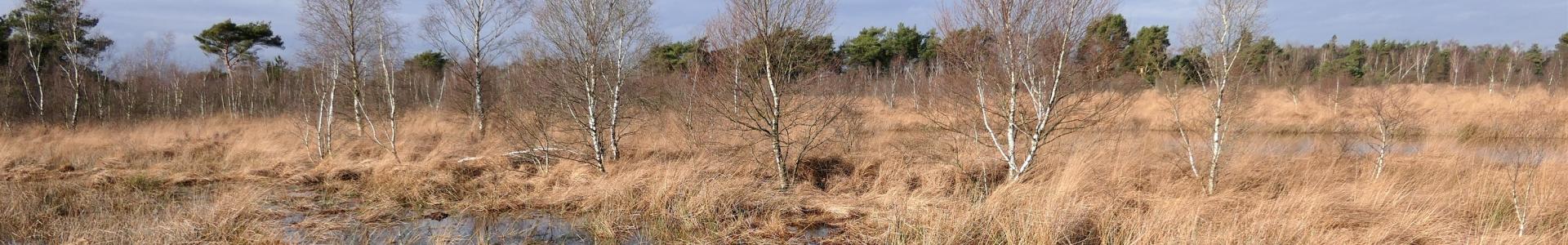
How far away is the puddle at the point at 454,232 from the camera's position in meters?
6.05

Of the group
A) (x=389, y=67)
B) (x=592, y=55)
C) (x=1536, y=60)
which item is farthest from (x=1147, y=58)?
(x=1536, y=60)

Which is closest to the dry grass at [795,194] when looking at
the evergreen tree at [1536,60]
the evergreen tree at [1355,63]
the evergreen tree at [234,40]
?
the evergreen tree at [234,40]

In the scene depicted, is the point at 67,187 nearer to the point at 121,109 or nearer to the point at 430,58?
the point at 121,109

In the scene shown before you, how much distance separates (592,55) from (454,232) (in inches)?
135

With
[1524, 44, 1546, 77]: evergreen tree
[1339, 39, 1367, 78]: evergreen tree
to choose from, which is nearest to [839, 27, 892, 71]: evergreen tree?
[1339, 39, 1367, 78]: evergreen tree

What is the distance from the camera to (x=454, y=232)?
6281 millimetres

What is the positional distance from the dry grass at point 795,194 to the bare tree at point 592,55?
699 mm

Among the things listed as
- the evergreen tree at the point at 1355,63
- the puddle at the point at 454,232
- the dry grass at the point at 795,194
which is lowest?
the puddle at the point at 454,232

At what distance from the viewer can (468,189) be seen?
8758mm

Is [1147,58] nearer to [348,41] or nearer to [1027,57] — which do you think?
[1027,57]

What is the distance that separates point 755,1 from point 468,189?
434 centimetres

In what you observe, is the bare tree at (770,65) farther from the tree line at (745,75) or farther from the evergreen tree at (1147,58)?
the evergreen tree at (1147,58)

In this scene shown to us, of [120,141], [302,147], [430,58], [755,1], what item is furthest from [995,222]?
[430,58]

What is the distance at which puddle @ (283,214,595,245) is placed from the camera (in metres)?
6.05
